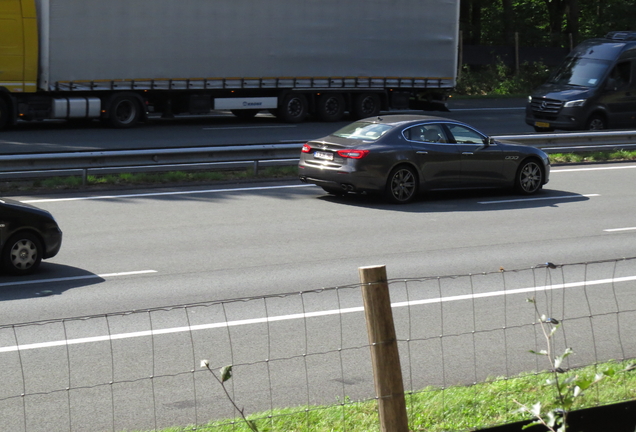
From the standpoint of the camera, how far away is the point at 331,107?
28.8 meters

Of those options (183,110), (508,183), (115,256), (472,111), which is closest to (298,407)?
(115,256)

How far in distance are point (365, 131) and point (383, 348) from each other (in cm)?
1114

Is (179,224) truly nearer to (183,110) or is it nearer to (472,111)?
(183,110)

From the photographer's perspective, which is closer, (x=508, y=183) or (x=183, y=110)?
(x=508, y=183)

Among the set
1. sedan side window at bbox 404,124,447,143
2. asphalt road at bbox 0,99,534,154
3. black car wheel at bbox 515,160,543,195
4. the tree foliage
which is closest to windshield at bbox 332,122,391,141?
sedan side window at bbox 404,124,447,143

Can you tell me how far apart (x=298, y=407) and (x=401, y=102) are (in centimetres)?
2529

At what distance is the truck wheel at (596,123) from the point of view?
82.4ft

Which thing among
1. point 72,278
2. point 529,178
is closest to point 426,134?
point 529,178

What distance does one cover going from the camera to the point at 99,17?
79.7 ft

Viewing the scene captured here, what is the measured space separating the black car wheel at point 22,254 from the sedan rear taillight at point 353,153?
6.04 meters

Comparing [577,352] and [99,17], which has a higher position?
[99,17]

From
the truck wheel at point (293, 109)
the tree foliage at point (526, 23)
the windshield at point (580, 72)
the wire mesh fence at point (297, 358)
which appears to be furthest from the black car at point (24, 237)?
the tree foliage at point (526, 23)

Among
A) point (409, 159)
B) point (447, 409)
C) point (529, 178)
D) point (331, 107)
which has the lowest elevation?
point (447, 409)

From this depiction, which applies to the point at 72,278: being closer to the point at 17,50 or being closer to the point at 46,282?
the point at 46,282
